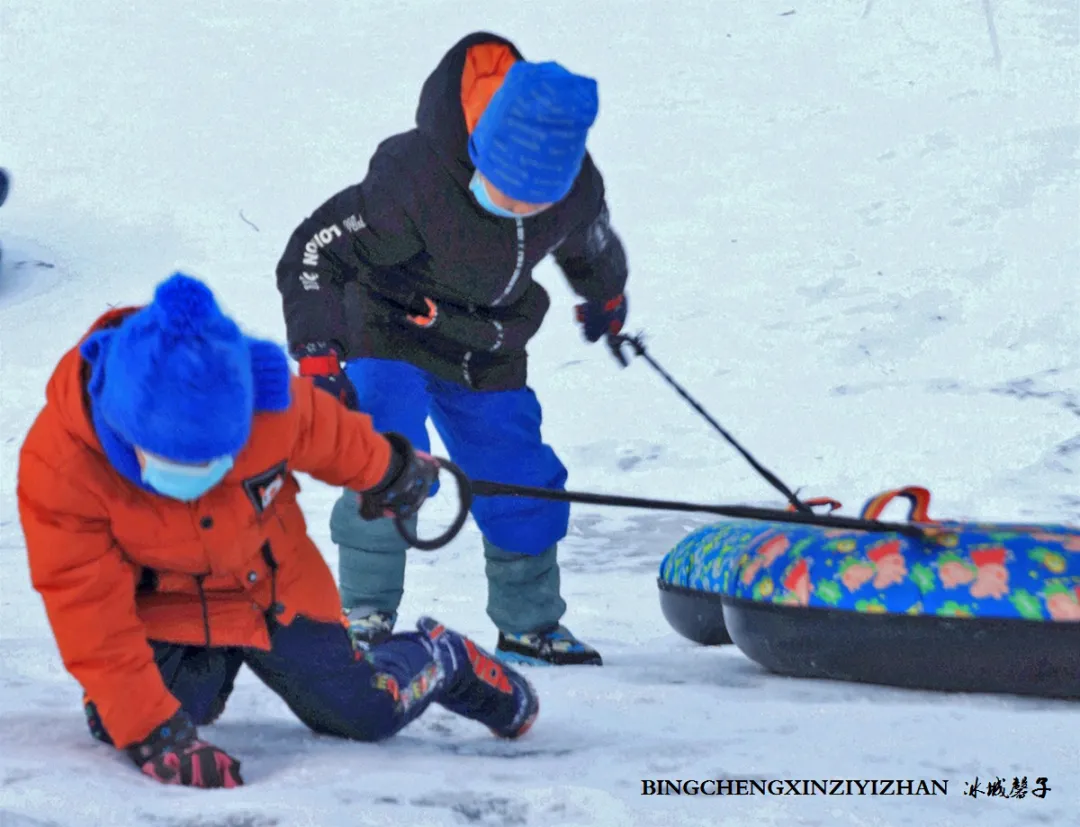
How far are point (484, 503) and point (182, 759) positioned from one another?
1.68m

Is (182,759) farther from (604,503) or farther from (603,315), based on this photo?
(603,315)

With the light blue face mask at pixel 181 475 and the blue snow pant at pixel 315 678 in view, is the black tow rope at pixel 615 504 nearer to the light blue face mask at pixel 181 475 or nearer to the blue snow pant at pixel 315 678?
the blue snow pant at pixel 315 678

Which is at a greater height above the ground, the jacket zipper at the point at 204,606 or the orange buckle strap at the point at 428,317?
the orange buckle strap at the point at 428,317

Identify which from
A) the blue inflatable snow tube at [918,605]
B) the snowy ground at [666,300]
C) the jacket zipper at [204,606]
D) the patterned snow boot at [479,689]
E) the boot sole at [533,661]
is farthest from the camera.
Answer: the boot sole at [533,661]

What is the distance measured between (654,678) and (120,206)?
275 inches

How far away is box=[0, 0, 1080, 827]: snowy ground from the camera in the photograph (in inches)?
95.7

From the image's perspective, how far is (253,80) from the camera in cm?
1066

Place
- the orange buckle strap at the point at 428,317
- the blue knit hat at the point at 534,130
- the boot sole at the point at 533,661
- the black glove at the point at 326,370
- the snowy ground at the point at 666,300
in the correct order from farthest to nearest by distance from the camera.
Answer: the boot sole at the point at 533,661, the orange buckle strap at the point at 428,317, the black glove at the point at 326,370, the blue knit hat at the point at 534,130, the snowy ground at the point at 666,300

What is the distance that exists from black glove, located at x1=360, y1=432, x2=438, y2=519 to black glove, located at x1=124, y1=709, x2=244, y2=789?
0.52 metres

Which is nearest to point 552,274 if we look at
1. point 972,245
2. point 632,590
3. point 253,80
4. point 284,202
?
point 284,202

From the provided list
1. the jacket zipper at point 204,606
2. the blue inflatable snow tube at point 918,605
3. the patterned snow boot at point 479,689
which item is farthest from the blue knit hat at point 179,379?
the blue inflatable snow tube at point 918,605

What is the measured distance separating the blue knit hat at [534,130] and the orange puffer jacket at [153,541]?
85 cm

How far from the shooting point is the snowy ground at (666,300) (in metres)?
2.43

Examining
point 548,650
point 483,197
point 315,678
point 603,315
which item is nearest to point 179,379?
point 315,678
